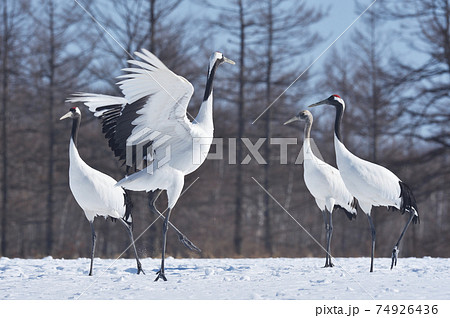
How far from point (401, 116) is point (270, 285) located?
34.3 feet

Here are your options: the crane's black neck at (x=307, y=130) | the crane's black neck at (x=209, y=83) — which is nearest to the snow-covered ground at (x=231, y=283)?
the crane's black neck at (x=307, y=130)

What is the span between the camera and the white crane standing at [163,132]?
6871 millimetres

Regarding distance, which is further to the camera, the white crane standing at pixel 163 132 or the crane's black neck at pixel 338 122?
the crane's black neck at pixel 338 122

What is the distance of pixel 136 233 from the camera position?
1652 cm

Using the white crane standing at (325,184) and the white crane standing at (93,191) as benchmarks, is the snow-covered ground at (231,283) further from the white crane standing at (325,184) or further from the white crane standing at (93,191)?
Answer: the white crane standing at (325,184)

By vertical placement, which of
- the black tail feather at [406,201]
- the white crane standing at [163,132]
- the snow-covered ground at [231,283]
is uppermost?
the white crane standing at [163,132]

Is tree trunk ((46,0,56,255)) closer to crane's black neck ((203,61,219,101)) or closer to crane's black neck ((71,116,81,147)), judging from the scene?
crane's black neck ((71,116,81,147))

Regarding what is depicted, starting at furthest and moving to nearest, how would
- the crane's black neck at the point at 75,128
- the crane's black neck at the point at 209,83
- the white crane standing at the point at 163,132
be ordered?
the crane's black neck at the point at 75,128
the crane's black neck at the point at 209,83
the white crane standing at the point at 163,132

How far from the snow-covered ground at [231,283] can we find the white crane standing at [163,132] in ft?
2.28

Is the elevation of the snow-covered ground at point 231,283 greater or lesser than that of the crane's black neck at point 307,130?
lesser

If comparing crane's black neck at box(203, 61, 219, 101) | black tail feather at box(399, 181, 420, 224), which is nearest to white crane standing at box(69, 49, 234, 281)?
crane's black neck at box(203, 61, 219, 101)

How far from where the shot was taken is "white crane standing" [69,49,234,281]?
22.5ft

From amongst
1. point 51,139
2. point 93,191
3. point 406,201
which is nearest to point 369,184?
point 406,201

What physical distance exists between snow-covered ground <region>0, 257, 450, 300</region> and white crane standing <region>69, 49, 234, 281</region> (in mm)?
695
